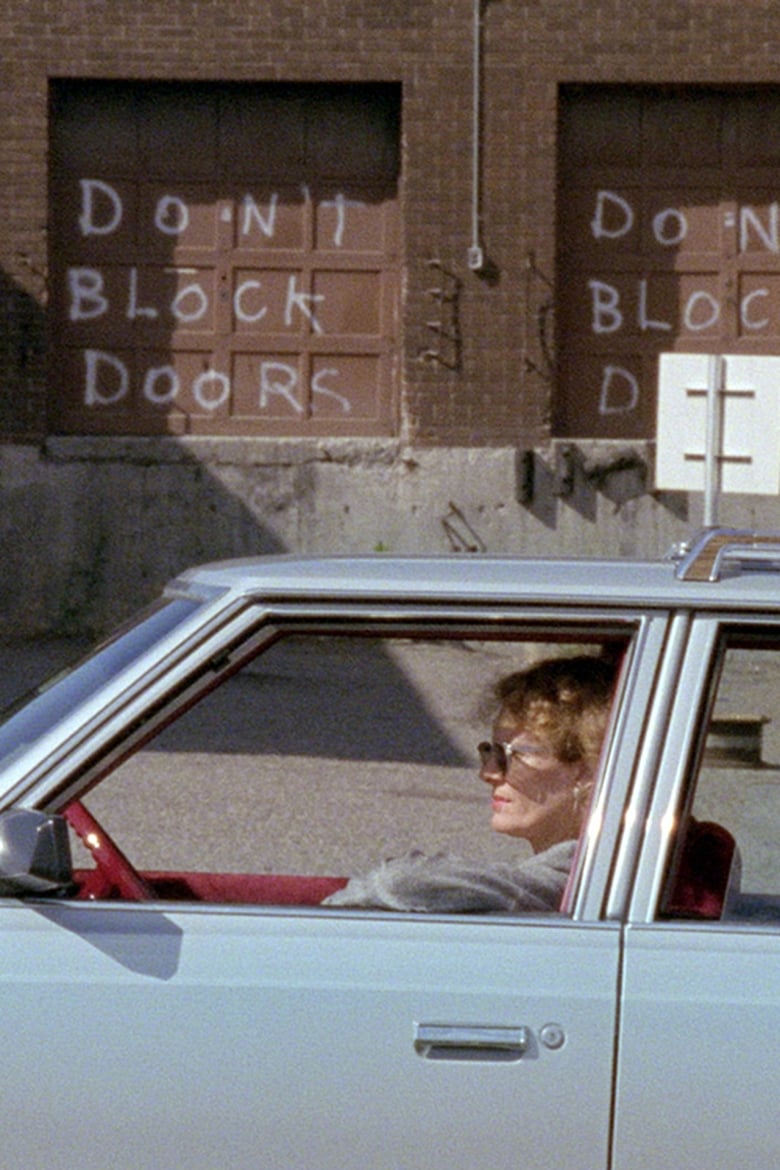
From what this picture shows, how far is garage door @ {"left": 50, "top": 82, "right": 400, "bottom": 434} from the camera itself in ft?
53.4

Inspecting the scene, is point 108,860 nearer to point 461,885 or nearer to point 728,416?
point 461,885

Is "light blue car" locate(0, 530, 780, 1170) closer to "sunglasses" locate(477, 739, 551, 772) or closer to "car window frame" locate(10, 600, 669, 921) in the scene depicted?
"car window frame" locate(10, 600, 669, 921)

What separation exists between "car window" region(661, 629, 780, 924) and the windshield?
839mm

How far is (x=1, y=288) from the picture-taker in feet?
52.6

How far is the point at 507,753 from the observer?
3.70 metres

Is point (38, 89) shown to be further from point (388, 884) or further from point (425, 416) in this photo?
point (388, 884)

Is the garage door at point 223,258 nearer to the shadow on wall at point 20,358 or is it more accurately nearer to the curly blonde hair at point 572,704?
the shadow on wall at point 20,358

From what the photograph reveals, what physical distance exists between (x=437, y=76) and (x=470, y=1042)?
1365 cm

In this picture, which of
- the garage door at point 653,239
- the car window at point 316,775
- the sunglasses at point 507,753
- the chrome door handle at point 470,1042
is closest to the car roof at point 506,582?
the sunglasses at point 507,753

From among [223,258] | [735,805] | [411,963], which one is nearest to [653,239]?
[223,258]

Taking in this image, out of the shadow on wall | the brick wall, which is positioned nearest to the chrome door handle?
the brick wall

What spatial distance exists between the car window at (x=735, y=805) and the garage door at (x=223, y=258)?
420 inches

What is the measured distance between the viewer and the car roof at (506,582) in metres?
3.23

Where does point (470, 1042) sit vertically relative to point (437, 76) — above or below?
below
